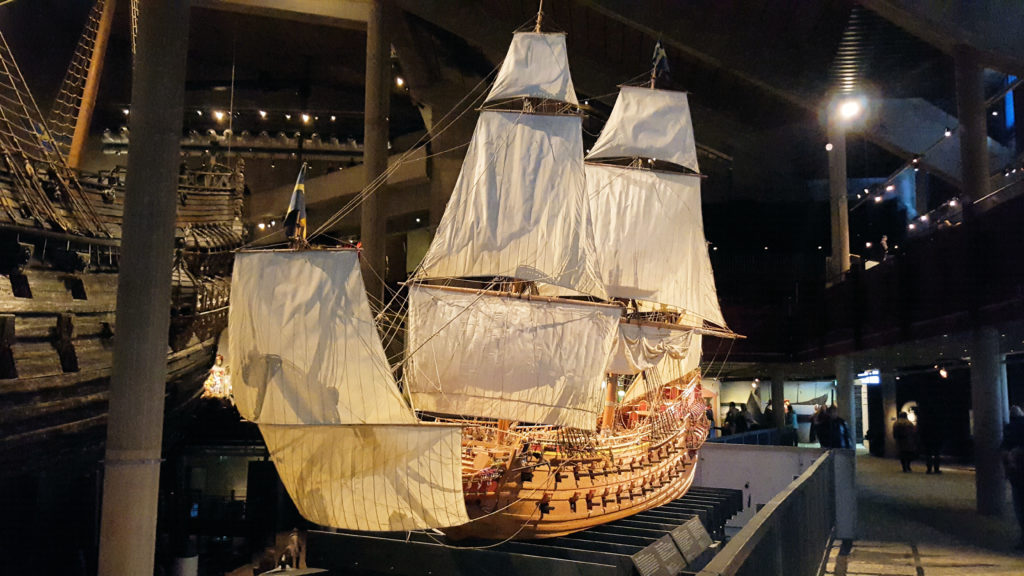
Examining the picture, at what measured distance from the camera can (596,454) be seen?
10.6 m

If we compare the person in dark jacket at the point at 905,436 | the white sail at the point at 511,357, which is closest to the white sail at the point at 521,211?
the white sail at the point at 511,357

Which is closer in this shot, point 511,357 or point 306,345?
point 306,345

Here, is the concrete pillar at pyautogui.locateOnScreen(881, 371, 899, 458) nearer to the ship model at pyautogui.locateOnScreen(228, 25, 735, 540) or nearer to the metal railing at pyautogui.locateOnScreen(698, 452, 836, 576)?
the ship model at pyautogui.locateOnScreen(228, 25, 735, 540)

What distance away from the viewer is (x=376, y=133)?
1889cm

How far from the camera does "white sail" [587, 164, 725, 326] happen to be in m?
15.6

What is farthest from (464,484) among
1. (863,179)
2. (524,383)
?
(863,179)

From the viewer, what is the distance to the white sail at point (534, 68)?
12.7 m

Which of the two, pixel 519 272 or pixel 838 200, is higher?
pixel 838 200

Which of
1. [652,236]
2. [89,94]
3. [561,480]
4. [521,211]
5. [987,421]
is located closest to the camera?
[561,480]

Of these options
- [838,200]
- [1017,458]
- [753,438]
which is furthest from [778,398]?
[1017,458]

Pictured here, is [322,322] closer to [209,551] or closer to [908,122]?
[209,551]

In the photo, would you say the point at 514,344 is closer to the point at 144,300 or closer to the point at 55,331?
the point at 55,331

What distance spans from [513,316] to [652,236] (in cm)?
522

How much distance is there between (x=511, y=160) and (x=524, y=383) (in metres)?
3.44
